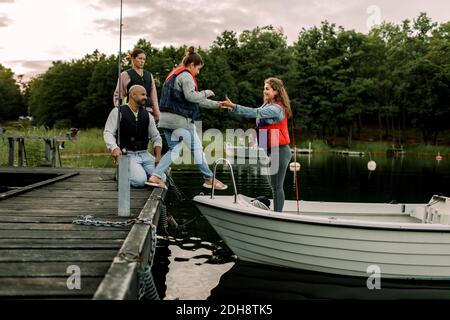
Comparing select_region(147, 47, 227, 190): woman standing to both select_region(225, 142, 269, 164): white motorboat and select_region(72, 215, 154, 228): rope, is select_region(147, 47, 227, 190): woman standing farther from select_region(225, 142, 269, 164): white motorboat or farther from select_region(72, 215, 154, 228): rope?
select_region(225, 142, 269, 164): white motorboat

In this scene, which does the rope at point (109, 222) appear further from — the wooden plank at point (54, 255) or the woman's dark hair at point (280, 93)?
the woman's dark hair at point (280, 93)

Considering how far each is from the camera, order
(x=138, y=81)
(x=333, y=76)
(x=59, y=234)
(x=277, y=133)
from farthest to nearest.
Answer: (x=333, y=76) → (x=138, y=81) → (x=277, y=133) → (x=59, y=234)

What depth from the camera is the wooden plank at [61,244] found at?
Answer: 4102mm

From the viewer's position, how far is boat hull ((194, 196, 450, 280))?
6305mm

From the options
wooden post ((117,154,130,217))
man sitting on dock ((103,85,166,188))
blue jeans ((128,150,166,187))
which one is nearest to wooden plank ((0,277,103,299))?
wooden post ((117,154,130,217))

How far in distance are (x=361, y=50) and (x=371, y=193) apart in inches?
1780

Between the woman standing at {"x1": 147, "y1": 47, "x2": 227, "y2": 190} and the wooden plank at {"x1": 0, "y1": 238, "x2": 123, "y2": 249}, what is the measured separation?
2888 millimetres

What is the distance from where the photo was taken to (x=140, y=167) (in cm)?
738

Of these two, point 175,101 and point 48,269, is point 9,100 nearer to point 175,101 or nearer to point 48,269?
point 175,101

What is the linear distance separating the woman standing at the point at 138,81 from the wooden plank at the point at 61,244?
3304 millimetres

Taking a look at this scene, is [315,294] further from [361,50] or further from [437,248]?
[361,50]

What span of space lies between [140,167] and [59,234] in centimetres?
289

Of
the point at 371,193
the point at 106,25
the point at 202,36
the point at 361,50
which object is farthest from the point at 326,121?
the point at 106,25

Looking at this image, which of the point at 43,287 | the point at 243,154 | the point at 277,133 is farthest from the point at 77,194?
the point at 243,154
